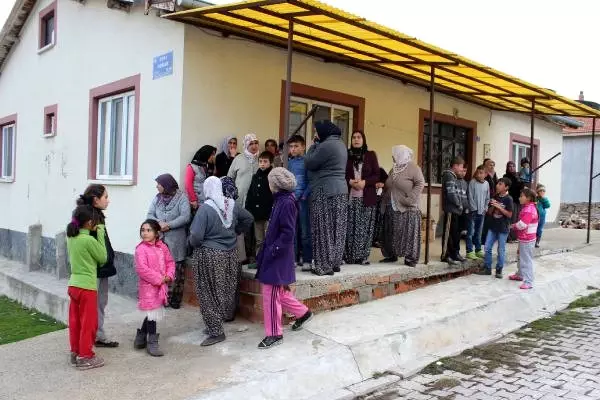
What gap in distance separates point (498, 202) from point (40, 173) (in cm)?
821

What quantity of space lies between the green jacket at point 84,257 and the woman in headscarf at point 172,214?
141cm

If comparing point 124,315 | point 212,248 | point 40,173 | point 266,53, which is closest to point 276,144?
point 266,53

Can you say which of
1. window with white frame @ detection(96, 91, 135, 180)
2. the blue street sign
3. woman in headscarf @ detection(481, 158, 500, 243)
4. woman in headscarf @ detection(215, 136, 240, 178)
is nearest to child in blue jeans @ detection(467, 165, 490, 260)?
woman in headscarf @ detection(481, 158, 500, 243)

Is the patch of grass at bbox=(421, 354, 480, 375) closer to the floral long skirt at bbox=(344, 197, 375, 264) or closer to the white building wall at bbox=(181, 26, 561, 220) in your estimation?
the floral long skirt at bbox=(344, 197, 375, 264)

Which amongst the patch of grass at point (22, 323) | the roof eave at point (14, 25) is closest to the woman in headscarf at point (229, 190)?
the patch of grass at point (22, 323)

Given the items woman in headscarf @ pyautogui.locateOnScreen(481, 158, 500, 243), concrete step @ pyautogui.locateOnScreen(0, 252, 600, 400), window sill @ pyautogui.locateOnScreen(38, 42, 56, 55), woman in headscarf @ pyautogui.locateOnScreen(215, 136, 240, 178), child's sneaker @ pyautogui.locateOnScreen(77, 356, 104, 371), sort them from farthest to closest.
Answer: window sill @ pyautogui.locateOnScreen(38, 42, 56, 55), woman in headscarf @ pyautogui.locateOnScreen(481, 158, 500, 243), woman in headscarf @ pyautogui.locateOnScreen(215, 136, 240, 178), child's sneaker @ pyautogui.locateOnScreen(77, 356, 104, 371), concrete step @ pyautogui.locateOnScreen(0, 252, 600, 400)

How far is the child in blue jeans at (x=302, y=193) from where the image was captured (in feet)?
20.8

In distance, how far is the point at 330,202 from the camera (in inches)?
242

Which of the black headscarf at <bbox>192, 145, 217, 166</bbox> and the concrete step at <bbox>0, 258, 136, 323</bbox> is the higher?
the black headscarf at <bbox>192, 145, 217, 166</bbox>

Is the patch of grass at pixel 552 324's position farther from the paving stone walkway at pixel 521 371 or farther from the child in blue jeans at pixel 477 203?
the child in blue jeans at pixel 477 203

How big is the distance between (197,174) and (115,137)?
8.17ft

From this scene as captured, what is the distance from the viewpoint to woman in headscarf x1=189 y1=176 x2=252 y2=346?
537 centimetres

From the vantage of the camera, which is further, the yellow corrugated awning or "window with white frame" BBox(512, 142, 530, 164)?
"window with white frame" BBox(512, 142, 530, 164)

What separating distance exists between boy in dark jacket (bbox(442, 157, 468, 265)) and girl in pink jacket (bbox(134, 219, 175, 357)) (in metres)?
4.06
